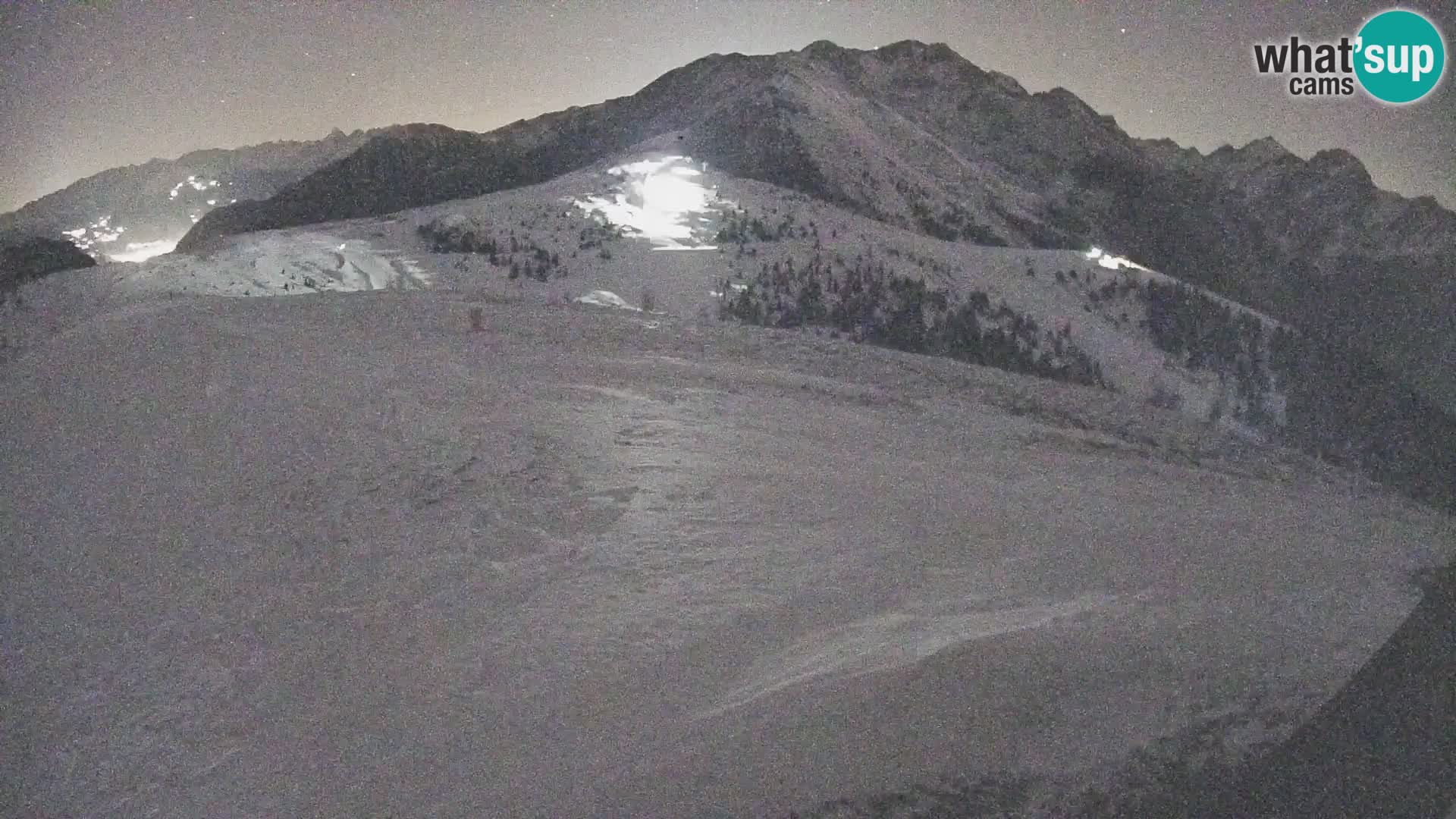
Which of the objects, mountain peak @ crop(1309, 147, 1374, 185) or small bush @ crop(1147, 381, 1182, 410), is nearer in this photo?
small bush @ crop(1147, 381, 1182, 410)

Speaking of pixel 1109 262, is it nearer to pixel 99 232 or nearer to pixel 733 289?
pixel 733 289

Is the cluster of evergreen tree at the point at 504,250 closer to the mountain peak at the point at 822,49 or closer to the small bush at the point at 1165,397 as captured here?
the small bush at the point at 1165,397

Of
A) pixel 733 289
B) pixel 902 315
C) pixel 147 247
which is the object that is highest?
pixel 147 247

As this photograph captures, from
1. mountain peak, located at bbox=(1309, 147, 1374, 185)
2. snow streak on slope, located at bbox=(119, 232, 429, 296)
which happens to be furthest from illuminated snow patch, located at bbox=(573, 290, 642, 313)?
mountain peak, located at bbox=(1309, 147, 1374, 185)

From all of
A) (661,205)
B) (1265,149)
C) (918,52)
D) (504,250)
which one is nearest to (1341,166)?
(1265,149)

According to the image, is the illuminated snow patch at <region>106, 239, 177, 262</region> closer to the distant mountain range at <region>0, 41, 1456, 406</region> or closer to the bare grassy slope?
the distant mountain range at <region>0, 41, 1456, 406</region>

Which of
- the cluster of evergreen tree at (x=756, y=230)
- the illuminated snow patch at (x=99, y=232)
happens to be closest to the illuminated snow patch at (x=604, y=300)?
the cluster of evergreen tree at (x=756, y=230)

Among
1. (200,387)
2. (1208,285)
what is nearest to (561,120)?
(1208,285)
